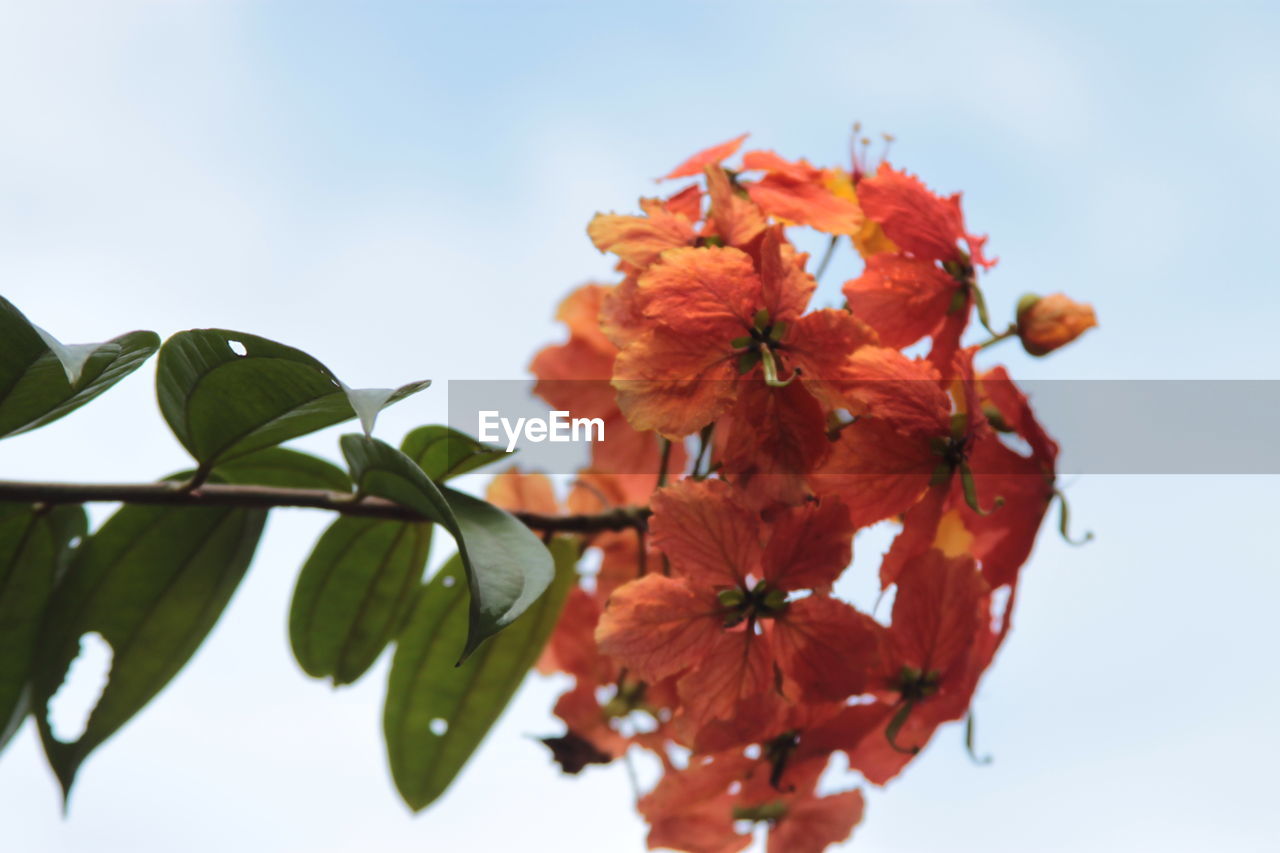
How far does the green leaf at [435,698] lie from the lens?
3.60 ft

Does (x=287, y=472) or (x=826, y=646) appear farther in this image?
(x=287, y=472)

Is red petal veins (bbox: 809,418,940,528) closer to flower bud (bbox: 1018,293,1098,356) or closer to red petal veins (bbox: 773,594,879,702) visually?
red petal veins (bbox: 773,594,879,702)

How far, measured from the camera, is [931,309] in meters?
0.94

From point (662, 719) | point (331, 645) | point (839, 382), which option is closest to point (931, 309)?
point (839, 382)

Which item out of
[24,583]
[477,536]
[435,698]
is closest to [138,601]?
[24,583]

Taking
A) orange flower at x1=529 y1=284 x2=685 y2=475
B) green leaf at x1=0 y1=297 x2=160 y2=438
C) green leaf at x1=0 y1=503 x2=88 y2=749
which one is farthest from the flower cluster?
green leaf at x1=0 y1=503 x2=88 y2=749

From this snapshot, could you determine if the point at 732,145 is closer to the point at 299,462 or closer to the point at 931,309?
the point at 931,309

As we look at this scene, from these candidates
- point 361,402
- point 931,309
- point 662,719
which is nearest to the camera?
point 361,402

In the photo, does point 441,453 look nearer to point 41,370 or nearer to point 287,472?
point 287,472

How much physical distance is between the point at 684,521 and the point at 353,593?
378 millimetres

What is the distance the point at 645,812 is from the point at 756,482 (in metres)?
0.39

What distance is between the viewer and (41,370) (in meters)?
0.71

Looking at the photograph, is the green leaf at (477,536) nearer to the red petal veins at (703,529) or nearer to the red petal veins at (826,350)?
the red petal veins at (703,529)

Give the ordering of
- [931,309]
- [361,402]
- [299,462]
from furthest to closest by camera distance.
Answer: [299,462], [931,309], [361,402]
